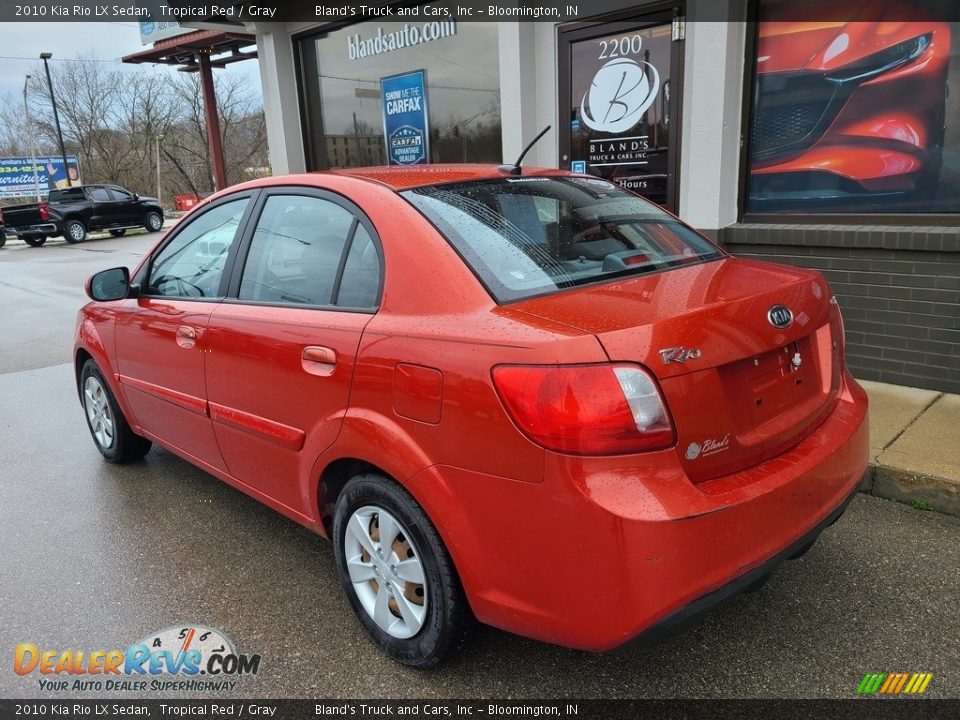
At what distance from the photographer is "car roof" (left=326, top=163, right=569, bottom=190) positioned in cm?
269

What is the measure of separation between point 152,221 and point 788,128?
24805 millimetres

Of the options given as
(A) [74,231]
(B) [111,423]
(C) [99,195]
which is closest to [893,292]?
(B) [111,423]

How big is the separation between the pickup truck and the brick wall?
23724 mm

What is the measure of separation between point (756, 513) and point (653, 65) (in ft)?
16.6

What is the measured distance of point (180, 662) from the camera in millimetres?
2572

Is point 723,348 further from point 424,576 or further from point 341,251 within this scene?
point 341,251

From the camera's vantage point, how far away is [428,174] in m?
2.84

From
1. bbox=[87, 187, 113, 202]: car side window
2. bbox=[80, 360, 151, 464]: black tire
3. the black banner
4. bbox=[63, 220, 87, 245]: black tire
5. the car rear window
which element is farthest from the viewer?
bbox=[87, 187, 113, 202]: car side window

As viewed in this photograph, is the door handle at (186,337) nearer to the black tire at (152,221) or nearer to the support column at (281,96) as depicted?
the support column at (281,96)

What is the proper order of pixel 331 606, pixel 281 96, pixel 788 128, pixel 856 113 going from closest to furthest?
pixel 331 606 < pixel 856 113 < pixel 788 128 < pixel 281 96

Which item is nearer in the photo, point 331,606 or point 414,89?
point 331,606

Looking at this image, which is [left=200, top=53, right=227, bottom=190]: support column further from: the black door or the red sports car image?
the red sports car image

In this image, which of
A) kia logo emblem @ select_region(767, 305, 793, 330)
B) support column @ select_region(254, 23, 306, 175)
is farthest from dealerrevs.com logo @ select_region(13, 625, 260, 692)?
support column @ select_region(254, 23, 306, 175)

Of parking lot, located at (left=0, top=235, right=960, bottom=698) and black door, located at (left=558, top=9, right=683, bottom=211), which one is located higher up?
black door, located at (left=558, top=9, right=683, bottom=211)
